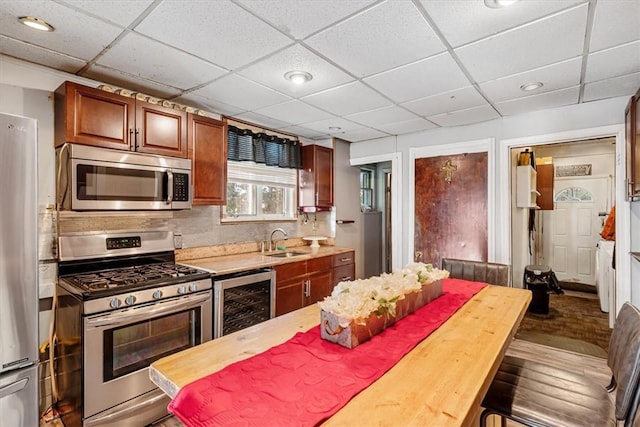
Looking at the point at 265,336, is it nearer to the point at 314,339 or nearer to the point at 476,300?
the point at 314,339

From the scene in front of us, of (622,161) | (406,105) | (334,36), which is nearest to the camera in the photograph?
(334,36)

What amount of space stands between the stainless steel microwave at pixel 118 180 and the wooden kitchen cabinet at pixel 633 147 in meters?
3.51

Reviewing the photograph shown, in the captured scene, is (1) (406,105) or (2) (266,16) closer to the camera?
(2) (266,16)

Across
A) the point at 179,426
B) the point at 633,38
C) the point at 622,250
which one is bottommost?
the point at 179,426

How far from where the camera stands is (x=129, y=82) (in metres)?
2.56

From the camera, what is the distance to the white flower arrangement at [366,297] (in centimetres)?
131

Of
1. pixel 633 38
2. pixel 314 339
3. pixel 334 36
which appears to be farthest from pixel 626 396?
pixel 334 36

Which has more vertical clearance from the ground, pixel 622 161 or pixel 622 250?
pixel 622 161

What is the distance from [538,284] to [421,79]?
3.30 meters

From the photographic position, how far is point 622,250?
2.91 m

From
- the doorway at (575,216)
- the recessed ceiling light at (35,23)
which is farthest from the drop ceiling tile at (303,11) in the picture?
the doorway at (575,216)

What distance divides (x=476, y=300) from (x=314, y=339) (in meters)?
1.22

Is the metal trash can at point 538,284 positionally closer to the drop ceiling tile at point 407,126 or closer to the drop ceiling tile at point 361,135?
the drop ceiling tile at point 407,126

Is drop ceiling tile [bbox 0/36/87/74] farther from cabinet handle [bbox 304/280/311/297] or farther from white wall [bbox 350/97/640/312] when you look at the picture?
white wall [bbox 350/97/640/312]
